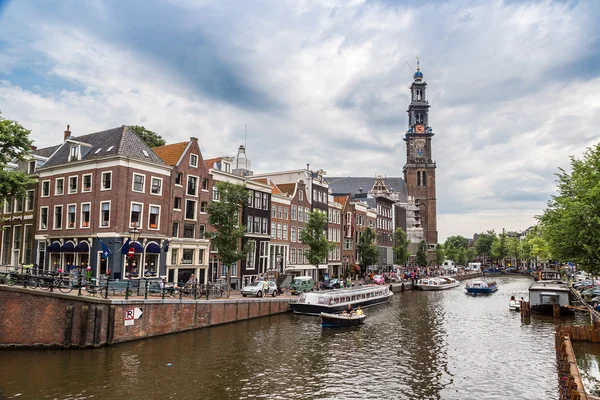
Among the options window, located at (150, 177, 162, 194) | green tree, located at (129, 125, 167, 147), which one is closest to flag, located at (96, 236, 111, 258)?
→ window, located at (150, 177, 162, 194)

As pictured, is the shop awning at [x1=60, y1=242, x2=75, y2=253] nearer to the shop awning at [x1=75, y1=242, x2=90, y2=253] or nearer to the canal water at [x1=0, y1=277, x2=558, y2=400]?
the shop awning at [x1=75, y1=242, x2=90, y2=253]

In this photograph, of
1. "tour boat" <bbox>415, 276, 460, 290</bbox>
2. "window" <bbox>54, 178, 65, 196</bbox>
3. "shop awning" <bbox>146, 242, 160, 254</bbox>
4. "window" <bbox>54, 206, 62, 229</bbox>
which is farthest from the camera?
"tour boat" <bbox>415, 276, 460, 290</bbox>

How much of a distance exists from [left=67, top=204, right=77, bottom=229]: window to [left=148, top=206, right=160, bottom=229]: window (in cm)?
743

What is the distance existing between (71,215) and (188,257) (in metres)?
12.1

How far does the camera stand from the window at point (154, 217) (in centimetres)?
4316

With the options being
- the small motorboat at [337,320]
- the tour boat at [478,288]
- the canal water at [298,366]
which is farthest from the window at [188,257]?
the tour boat at [478,288]

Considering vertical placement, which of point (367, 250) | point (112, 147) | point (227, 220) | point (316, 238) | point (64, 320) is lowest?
point (64, 320)

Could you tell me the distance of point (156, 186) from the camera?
4409 centimetres

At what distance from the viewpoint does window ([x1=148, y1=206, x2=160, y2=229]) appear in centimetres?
4316

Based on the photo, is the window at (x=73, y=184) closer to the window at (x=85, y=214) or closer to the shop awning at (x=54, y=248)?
the window at (x=85, y=214)

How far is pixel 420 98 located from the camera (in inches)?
6250

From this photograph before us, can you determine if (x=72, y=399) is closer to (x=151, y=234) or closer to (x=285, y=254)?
(x=151, y=234)

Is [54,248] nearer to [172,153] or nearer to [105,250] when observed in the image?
[105,250]

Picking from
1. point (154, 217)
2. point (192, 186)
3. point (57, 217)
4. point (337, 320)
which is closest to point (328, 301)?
point (337, 320)
